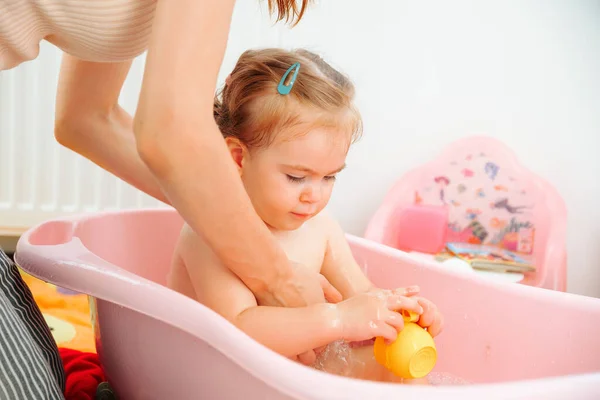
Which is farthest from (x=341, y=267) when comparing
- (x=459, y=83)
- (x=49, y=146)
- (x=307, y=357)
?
(x=49, y=146)

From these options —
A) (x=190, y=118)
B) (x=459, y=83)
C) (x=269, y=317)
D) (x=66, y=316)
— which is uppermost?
(x=459, y=83)

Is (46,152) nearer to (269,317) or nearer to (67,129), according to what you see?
(67,129)

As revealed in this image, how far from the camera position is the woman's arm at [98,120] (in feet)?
3.36

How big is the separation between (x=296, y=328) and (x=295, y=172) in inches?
8.7

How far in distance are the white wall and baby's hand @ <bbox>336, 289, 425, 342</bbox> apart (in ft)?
4.01

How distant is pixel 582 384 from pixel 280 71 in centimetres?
56

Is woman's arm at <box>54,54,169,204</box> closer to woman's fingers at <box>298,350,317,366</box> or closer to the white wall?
woman's fingers at <box>298,350,317,366</box>

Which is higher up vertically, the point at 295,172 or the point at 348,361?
the point at 295,172

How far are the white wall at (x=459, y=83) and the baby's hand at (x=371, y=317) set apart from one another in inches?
48.2

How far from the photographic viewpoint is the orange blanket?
1264 mm

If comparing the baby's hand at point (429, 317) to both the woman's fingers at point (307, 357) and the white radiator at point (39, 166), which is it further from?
the white radiator at point (39, 166)

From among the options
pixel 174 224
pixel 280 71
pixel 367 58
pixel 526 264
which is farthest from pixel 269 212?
pixel 367 58

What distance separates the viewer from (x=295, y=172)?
2.84ft

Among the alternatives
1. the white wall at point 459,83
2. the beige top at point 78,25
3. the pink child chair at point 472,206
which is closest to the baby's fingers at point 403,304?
the beige top at point 78,25
